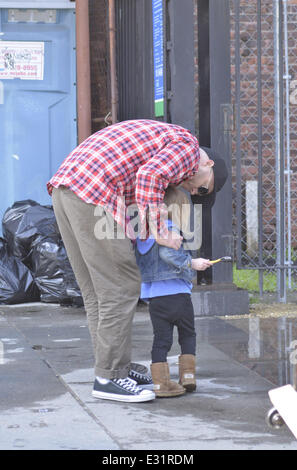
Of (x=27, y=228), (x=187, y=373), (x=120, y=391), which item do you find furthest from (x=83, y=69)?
(x=120, y=391)

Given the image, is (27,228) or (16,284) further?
(27,228)

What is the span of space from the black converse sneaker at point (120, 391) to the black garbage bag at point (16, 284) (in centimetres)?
322

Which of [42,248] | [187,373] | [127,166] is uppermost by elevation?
[127,166]

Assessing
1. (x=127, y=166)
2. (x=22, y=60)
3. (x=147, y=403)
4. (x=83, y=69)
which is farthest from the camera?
(x=22, y=60)

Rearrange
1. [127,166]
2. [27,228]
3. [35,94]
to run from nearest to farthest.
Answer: [127,166] → [27,228] → [35,94]


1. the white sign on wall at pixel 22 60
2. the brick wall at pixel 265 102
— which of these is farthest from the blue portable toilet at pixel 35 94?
the brick wall at pixel 265 102

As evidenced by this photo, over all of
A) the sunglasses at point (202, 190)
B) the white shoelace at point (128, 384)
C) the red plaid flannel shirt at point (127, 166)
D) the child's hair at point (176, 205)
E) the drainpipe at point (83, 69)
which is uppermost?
the drainpipe at point (83, 69)

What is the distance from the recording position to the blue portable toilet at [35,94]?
848 centimetres

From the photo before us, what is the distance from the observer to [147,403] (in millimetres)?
4449

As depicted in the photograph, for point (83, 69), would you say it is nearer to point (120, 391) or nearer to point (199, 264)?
point (199, 264)

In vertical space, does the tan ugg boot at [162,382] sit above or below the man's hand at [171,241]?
below

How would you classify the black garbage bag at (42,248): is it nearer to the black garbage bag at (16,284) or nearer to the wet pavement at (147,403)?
the black garbage bag at (16,284)

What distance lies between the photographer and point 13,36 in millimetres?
8461

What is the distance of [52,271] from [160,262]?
3088mm
